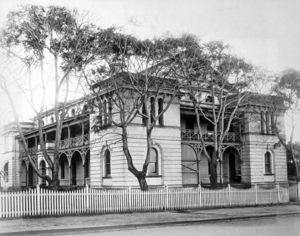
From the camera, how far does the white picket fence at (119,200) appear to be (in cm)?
1825

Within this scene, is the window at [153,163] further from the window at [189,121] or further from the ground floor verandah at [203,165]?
the window at [189,121]

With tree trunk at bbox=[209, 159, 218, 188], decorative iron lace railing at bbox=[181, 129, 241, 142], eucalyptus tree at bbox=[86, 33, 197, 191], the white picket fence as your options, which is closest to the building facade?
decorative iron lace railing at bbox=[181, 129, 241, 142]

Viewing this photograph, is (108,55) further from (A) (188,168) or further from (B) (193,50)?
(A) (188,168)

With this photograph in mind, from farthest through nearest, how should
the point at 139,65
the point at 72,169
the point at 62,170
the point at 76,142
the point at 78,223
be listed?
the point at 62,170
the point at 72,169
the point at 76,142
the point at 139,65
the point at 78,223

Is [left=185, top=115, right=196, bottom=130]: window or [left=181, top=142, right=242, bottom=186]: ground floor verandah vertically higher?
[left=185, top=115, right=196, bottom=130]: window

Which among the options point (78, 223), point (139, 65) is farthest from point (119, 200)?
point (139, 65)

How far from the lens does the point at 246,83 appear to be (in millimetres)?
27391

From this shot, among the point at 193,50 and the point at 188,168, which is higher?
the point at 193,50

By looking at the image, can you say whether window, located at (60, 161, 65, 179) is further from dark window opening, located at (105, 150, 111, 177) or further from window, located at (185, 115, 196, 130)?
window, located at (185, 115, 196, 130)

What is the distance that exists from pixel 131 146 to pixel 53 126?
1366cm

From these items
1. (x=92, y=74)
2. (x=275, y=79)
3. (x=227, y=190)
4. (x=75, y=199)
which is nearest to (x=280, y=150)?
(x=275, y=79)

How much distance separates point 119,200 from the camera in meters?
21.4

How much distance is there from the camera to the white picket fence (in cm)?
1825

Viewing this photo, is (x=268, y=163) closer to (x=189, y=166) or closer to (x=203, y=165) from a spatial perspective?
(x=203, y=165)
